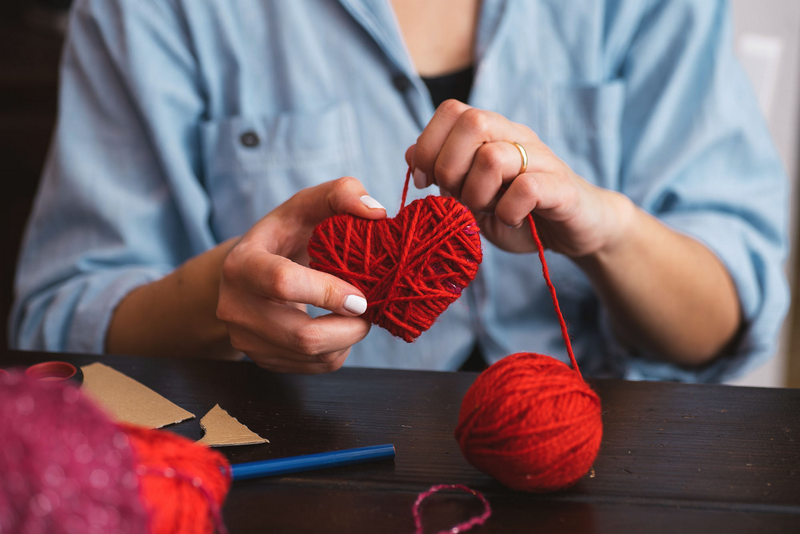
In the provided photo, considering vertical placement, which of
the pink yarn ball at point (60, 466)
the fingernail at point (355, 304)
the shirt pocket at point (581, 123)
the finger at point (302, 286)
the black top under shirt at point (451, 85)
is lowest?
the shirt pocket at point (581, 123)

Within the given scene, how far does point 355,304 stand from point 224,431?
0.13 meters

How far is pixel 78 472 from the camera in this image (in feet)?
0.79

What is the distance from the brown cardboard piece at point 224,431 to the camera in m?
0.42

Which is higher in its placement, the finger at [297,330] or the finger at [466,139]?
the finger at [466,139]

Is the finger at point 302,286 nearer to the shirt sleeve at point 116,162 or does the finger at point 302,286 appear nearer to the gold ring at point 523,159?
the gold ring at point 523,159

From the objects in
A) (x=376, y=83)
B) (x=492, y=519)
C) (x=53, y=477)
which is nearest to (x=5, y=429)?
(x=53, y=477)

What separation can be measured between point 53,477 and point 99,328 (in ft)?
1.68

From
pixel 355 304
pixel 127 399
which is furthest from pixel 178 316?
pixel 355 304

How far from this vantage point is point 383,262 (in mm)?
Answer: 464

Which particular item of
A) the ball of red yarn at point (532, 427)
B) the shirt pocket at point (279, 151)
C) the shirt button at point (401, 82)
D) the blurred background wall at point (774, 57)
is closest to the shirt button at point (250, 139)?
the shirt pocket at point (279, 151)

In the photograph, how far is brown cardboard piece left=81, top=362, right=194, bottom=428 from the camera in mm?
A: 456

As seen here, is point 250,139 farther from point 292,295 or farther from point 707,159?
point 707,159

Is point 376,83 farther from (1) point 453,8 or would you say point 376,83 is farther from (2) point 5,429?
(2) point 5,429

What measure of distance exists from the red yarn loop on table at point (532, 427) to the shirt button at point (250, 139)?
541 millimetres
